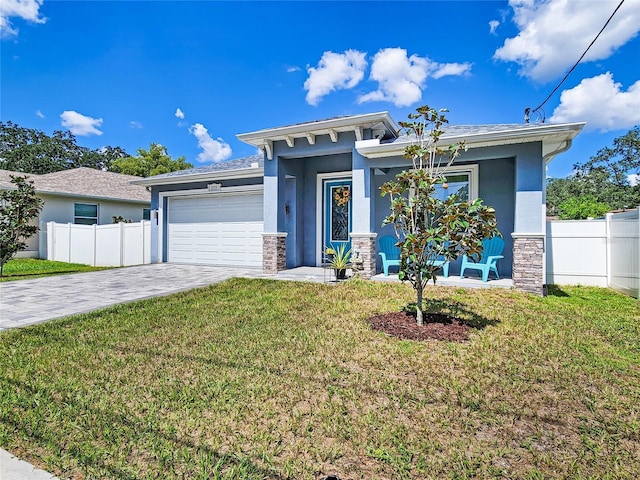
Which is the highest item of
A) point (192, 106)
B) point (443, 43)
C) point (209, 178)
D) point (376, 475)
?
point (192, 106)

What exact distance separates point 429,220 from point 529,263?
345 cm

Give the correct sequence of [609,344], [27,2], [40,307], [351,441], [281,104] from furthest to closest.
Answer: [281,104]
[27,2]
[40,307]
[609,344]
[351,441]

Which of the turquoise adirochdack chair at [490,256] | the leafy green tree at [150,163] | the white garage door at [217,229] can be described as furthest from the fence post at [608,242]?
the leafy green tree at [150,163]

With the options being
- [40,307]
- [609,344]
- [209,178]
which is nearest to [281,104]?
[209,178]

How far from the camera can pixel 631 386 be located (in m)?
2.95

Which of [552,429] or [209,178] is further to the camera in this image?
[209,178]

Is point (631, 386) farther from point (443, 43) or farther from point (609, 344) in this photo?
point (443, 43)

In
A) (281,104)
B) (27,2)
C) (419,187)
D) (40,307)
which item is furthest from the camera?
(281,104)

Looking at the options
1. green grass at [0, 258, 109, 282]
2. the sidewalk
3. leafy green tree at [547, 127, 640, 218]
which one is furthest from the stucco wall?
leafy green tree at [547, 127, 640, 218]

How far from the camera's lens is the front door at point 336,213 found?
9.78 meters

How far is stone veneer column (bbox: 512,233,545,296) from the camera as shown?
655 cm

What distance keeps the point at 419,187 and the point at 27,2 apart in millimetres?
11748

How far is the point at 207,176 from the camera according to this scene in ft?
36.2

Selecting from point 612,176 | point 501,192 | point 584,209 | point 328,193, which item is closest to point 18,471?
point 328,193
